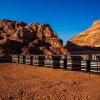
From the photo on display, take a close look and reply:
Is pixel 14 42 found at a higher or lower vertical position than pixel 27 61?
higher

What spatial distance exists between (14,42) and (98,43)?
49.5 metres

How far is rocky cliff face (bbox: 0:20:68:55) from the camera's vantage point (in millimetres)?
69350

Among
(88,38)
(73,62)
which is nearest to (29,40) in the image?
(88,38)

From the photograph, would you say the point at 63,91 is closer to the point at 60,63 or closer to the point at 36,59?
the point at 60,63

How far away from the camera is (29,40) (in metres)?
80.2

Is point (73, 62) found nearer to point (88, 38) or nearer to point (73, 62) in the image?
point (73, 62)

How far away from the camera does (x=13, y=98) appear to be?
12.4 m

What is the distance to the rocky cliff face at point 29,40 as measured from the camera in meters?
69.3

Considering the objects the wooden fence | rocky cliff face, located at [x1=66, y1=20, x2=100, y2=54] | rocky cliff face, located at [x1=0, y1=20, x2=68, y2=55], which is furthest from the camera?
rocky cliff face, located at [x1=66, y1=20, x2=100, y2=54]

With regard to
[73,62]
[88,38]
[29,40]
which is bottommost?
[73,62]

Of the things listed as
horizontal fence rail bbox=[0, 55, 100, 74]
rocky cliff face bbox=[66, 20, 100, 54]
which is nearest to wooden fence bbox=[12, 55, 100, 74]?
horizontal fence rail bbox=[0, 55, 100, 74]

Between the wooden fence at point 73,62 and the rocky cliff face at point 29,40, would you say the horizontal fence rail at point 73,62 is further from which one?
the rocky cliff face at point 29,40

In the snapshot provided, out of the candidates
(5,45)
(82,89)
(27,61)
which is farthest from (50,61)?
(5,45)

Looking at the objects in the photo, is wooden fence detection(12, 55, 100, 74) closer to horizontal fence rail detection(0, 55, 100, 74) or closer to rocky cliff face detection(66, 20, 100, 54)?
horizontal fence rail detection(0, 55, 100, 74)
